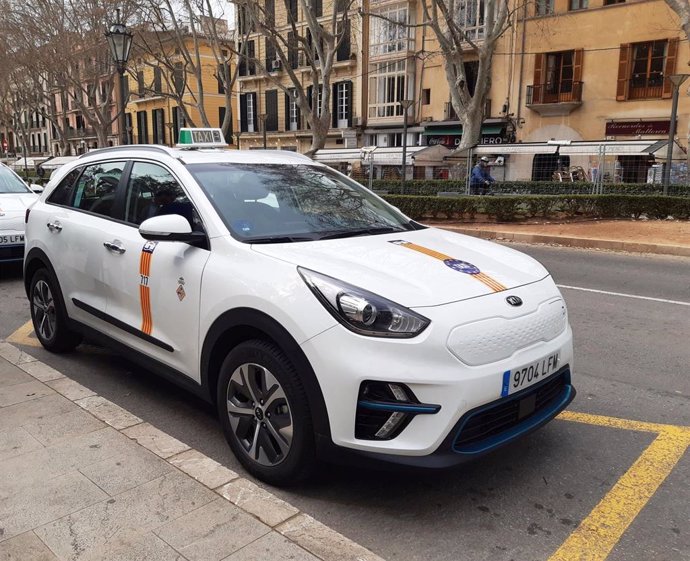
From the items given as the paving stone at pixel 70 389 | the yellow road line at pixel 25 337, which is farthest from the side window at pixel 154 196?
the yellow road line at pixel 25 337

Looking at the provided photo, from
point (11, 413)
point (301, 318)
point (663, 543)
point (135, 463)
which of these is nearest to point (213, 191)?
point (301, 318)

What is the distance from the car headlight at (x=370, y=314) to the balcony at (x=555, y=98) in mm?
29471

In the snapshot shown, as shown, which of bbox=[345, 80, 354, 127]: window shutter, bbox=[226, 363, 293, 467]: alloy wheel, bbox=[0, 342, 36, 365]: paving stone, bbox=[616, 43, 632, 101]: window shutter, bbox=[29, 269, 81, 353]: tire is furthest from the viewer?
bbox=[345, 80, 354, 127]: window shutter

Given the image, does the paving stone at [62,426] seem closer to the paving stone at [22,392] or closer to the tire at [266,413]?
the paving stone at [22,392]

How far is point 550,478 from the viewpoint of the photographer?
3.19m

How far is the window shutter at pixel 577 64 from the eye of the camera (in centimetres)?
2877

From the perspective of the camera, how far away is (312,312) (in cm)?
275

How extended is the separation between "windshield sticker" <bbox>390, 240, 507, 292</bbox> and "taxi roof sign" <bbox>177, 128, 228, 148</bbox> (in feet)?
6.11

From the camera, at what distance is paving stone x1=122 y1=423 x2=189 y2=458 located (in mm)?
3277

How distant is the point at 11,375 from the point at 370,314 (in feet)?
10.1

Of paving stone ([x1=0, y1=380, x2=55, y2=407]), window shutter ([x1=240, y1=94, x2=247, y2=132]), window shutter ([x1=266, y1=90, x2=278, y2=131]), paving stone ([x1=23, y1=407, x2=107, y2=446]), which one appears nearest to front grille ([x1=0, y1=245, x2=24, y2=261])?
paving stone ([x1=0, y1=380, x2=55, y2=407])

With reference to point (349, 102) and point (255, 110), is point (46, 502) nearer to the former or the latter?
point (349, 102)

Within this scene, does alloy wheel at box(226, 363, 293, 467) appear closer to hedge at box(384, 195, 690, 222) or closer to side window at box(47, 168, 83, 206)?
side window at box(47, 168, 83, 206)

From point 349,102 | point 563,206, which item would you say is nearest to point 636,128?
point 563,206
